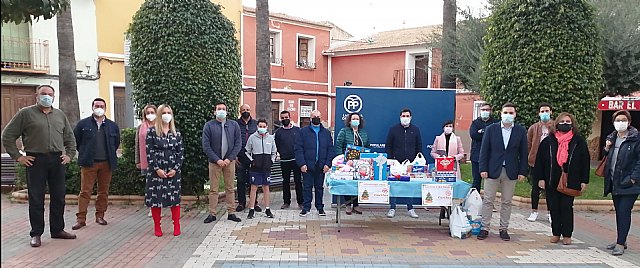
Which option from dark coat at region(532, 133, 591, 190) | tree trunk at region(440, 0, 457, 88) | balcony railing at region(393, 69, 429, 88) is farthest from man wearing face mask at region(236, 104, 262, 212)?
balcony railing at region(393, 69, 429, 88)

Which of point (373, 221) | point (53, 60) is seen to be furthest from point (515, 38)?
point (53, 60)

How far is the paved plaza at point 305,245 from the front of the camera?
5219mm

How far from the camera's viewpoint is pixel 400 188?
6.27 m

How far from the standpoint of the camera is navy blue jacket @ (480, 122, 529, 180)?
6023 mm

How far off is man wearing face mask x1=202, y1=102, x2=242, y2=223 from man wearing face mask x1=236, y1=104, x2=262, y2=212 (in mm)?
401

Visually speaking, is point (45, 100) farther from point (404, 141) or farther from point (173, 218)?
point (404, 141)

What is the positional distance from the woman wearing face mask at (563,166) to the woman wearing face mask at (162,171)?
Result: 16.1 feet

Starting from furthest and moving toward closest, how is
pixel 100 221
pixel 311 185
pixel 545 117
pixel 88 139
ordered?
1. pixel 311 185
2. pixel 545 117
3. pixel 100 221
4. pixel 88 139

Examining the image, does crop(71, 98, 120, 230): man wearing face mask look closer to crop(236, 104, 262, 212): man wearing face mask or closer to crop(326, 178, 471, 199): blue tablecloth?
crop(236, 104, 262, 212): man wearing face mask

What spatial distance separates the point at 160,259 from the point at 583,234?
5825mm

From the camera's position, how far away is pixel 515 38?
8.48 metres

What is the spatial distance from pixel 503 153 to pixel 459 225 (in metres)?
1.13

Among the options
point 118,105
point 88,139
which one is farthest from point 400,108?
point 118,105

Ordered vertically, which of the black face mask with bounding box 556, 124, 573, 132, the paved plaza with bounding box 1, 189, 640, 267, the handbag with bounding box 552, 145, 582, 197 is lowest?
the paved plaza with bounding box 1, 189, 640, 267
